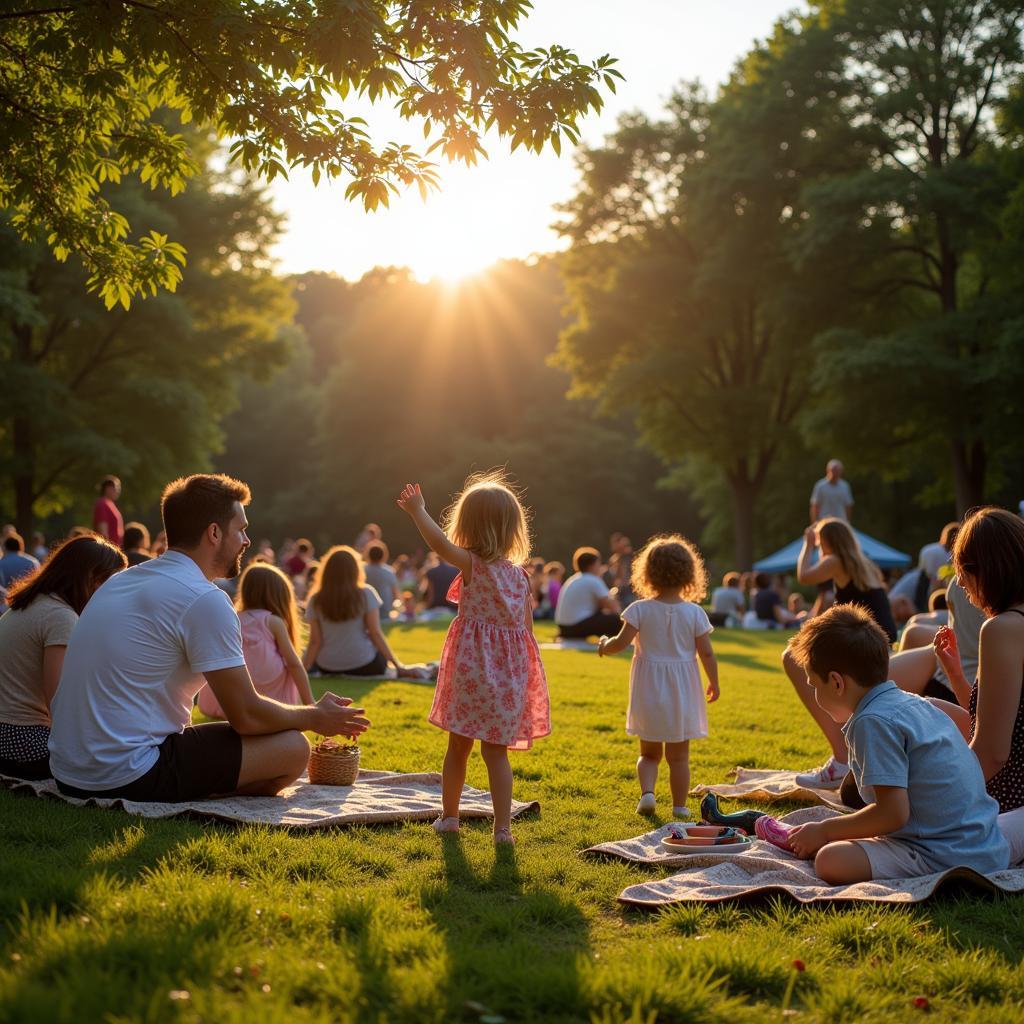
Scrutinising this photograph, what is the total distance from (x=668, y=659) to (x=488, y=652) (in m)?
1.52

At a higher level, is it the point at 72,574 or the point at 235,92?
the point at 235,92

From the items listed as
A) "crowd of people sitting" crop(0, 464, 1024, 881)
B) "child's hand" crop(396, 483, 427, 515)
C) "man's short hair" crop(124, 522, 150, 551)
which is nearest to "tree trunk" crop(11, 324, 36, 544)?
"man's short hair" crop(124, 522, 150, 551)

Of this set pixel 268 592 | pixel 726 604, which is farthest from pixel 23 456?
pixel 268 592

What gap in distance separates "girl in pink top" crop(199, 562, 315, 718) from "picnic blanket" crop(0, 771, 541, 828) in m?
1.90

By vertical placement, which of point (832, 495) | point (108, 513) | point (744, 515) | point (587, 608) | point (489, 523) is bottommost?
point (587, 608)

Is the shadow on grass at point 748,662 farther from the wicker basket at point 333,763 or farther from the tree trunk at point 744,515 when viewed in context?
the tree trunk at point 744,515

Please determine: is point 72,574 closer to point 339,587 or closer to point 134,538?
point 339,587

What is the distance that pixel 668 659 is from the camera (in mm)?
7102

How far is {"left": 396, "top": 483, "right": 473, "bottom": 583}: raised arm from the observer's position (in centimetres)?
584

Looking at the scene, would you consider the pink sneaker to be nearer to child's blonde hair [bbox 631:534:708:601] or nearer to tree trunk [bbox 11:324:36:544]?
child's blonde hair [bbox 631:534:708:601]

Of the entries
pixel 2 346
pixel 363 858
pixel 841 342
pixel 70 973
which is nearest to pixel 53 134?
pixel 363 858

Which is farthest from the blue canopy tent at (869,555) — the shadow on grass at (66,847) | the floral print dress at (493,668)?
the shadow on grass at (66,847)

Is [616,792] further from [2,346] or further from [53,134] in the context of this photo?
[2,346]

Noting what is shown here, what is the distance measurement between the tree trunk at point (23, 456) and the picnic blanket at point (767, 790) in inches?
975
